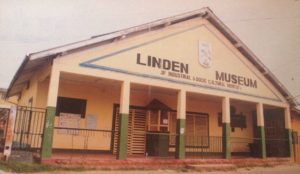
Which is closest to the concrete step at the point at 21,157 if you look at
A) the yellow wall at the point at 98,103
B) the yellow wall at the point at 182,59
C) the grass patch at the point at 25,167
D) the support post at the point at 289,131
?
the grass patch at the point at 25,167

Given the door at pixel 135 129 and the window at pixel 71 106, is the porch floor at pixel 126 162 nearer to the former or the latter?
the window at pixel 71 106

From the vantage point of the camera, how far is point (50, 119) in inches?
370

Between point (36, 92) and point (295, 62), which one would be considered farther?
point (36, 92)

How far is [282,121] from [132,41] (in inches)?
376

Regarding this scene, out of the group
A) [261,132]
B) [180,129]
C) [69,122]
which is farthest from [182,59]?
[261,132]

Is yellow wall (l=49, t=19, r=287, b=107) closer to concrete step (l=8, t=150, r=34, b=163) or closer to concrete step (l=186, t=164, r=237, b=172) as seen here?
concrete step (l=8, t=150, r=34, b=163)

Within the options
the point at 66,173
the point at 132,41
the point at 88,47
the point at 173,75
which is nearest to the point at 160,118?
the point at 173,75

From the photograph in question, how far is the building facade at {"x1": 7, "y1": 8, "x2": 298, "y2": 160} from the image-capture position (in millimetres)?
10492

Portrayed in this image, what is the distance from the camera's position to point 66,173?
340 inches

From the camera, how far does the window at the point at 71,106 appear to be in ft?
40.1

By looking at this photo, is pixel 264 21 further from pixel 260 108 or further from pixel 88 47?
pixel 260 108

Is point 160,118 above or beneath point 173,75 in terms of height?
beneath

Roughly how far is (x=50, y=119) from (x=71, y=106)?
3.03 m

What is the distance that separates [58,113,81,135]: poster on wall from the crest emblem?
548 centimetres
